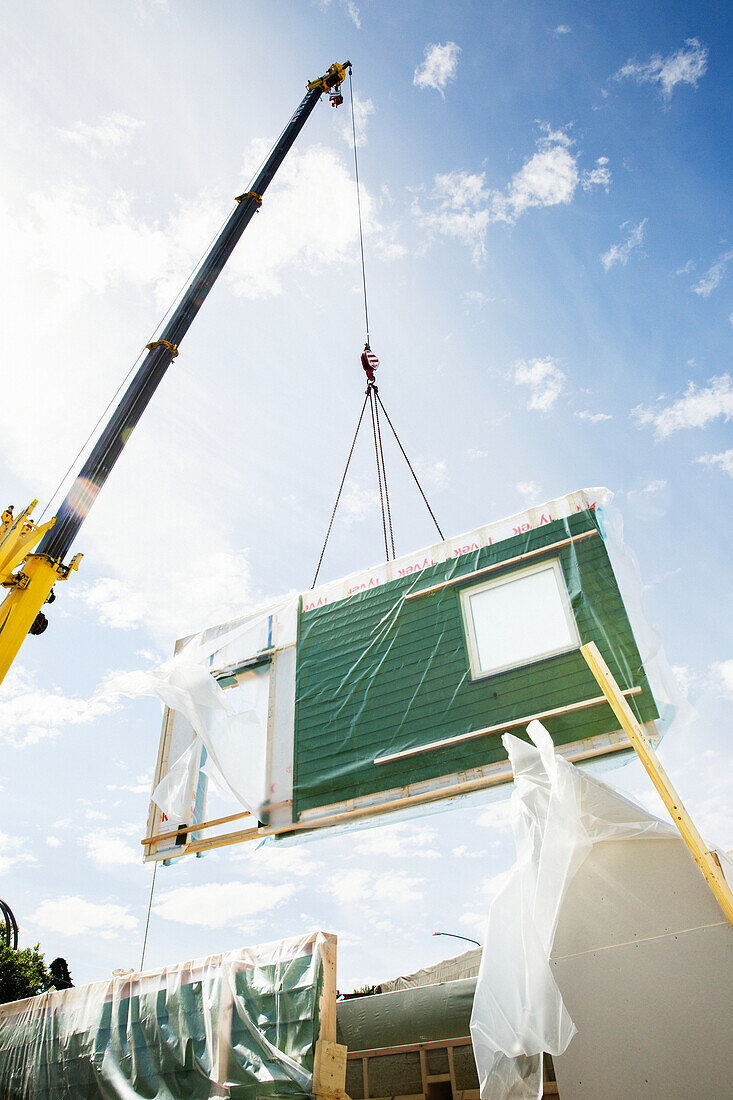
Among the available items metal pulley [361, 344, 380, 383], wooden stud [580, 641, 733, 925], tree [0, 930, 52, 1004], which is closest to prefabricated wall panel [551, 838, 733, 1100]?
wooden stud [580, 641, 733, 925]

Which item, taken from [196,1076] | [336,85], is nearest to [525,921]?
[196,1076]

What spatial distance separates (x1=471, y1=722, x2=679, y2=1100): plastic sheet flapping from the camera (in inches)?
161

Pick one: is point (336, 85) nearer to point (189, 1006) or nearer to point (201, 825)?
point (201, 825)

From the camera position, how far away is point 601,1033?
437 centimetres

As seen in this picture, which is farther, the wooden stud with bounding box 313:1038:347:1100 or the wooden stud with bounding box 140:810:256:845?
the wooden stud with bounding box 140:810:256:845

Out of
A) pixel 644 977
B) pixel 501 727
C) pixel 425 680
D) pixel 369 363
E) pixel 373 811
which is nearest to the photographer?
pixel 644 977

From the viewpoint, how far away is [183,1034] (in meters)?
5.40

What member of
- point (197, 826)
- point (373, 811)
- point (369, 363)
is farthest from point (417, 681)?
point (369, 363)

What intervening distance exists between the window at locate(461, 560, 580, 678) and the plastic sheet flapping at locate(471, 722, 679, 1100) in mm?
2370

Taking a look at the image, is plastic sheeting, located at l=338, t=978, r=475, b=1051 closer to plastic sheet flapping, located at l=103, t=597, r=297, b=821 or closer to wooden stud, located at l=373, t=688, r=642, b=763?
wooden stud, located at l=373, t=688, r=642, b=763

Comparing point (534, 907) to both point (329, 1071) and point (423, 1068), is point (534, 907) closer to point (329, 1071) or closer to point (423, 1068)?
point (329, 1071)

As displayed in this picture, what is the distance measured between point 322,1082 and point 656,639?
4.97m

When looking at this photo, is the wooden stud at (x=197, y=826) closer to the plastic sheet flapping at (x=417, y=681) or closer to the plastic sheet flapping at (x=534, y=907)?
the plastic sheet flapping at (x=417, y=681)

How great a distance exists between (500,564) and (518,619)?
29.6 inches
